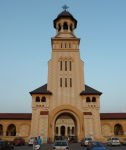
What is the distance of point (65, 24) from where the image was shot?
4081 centimetres

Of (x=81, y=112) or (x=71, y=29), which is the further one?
(x=71, y=29)

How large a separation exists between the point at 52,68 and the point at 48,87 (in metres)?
4.80

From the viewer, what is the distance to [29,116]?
3422cm

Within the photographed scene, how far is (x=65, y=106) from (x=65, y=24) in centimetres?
2324

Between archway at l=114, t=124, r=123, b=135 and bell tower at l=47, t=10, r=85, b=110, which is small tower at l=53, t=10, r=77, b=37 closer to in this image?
bell tower at l=47, t=10, r=85, b=110

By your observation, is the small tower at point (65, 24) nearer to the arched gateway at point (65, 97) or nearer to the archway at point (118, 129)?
the arched gateway at point (65, 97)

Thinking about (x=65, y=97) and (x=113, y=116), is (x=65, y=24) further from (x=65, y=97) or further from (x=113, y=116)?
(x=113, y=116)

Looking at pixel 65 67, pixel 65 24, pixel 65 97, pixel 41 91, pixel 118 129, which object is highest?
pixel 65 24

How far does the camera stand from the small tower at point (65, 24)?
1529 inches

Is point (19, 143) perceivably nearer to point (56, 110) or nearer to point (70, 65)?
point (56, 110)

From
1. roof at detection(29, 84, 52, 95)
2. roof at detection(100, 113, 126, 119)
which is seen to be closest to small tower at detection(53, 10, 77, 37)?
roof at detection(29, 84, 52, 95)

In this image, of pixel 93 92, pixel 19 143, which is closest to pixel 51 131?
pixel 19 143

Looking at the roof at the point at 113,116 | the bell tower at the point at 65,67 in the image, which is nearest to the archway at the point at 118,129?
the roof at the point at 113,116

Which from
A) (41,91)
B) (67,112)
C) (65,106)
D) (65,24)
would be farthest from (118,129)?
(65,24)
